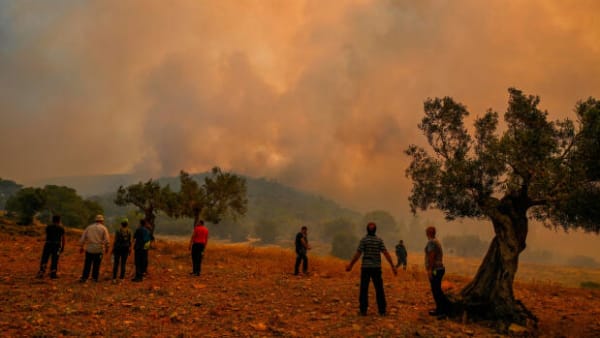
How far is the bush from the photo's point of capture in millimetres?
110250

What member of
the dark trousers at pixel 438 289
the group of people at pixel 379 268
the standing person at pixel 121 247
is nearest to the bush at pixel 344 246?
the standing person at pixel 121 247

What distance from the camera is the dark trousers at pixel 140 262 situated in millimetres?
16781

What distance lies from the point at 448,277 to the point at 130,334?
76.0 ft

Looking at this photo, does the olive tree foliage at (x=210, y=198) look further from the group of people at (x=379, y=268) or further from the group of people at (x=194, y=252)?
the group of people at (x=379, y=268)

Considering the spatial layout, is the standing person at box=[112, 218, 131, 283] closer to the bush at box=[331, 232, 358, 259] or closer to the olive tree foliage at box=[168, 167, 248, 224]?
the olive tree foliage at box=[168, 167, 248, 224]

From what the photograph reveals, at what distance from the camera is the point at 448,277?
26578mm

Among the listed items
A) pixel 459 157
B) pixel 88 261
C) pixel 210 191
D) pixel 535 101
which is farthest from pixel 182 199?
pixel 535 101

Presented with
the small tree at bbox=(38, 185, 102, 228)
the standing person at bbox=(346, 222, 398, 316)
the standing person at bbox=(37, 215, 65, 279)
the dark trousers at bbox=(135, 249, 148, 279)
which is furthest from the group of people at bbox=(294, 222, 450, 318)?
the small tree at bbox=(38, 185, 102, 228)

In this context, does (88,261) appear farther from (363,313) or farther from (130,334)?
(363,313)

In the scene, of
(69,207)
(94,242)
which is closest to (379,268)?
(94,242)

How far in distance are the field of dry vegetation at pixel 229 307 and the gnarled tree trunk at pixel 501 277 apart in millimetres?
728

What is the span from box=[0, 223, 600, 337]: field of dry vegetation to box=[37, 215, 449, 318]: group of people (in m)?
0.60

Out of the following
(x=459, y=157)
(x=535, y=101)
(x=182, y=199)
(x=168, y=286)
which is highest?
(x=535, y=101)

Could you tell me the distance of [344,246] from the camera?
11238 centimetres
